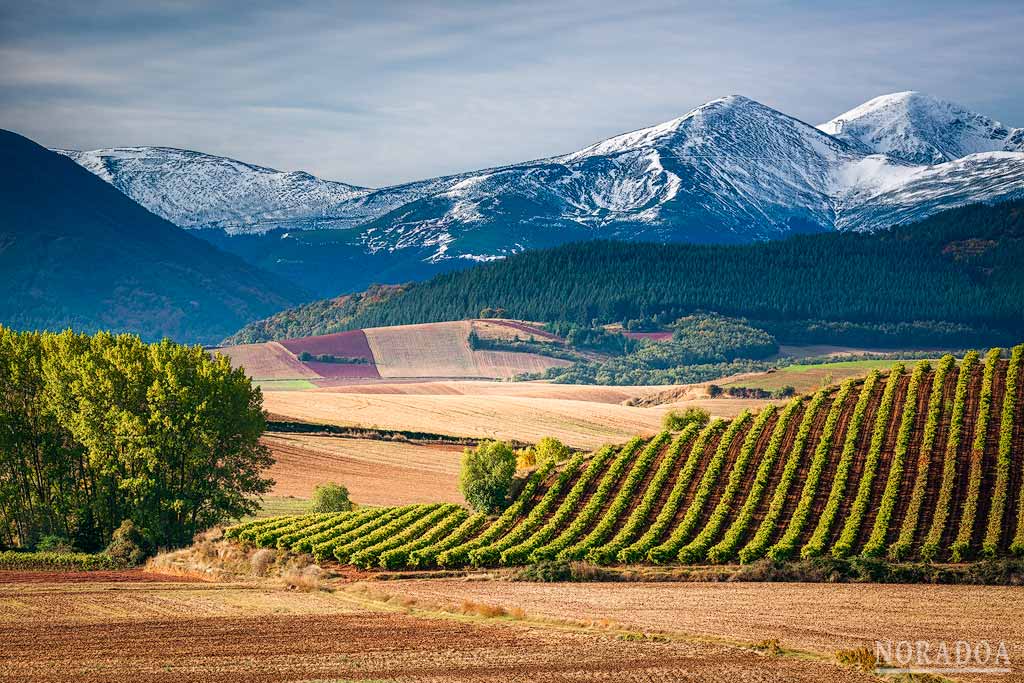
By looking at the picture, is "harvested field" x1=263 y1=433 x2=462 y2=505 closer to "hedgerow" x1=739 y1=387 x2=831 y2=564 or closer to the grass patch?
the grass patch

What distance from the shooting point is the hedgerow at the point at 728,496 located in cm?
6656

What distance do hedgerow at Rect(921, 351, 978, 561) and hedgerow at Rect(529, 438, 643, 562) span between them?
19187 mm

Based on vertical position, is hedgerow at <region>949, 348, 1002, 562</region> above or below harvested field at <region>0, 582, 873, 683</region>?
above

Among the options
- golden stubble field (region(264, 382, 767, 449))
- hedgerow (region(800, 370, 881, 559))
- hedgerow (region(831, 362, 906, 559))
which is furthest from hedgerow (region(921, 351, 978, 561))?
golden stubble field (region(264, 382, 767, 449))

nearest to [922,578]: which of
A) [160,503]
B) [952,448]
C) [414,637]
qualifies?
[952,448]

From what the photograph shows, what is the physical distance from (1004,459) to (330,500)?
44.2 m

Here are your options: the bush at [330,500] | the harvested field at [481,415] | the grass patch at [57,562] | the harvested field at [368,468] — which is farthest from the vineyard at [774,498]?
the harvested field at [481,415]

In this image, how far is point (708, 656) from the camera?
44.2 metres

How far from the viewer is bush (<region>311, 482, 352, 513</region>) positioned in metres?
87.3

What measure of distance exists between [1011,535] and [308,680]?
40.5m

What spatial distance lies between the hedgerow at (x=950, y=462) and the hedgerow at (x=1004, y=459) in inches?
90.0

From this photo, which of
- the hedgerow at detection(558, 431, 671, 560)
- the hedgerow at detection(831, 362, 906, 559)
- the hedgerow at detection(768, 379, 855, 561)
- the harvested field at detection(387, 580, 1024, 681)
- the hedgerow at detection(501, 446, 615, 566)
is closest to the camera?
the harvested field at detection(387, 580, 1024, 681)

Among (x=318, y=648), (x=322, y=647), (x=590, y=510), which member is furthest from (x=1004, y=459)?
(x=318, y=648)

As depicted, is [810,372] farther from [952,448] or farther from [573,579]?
[573,579]
